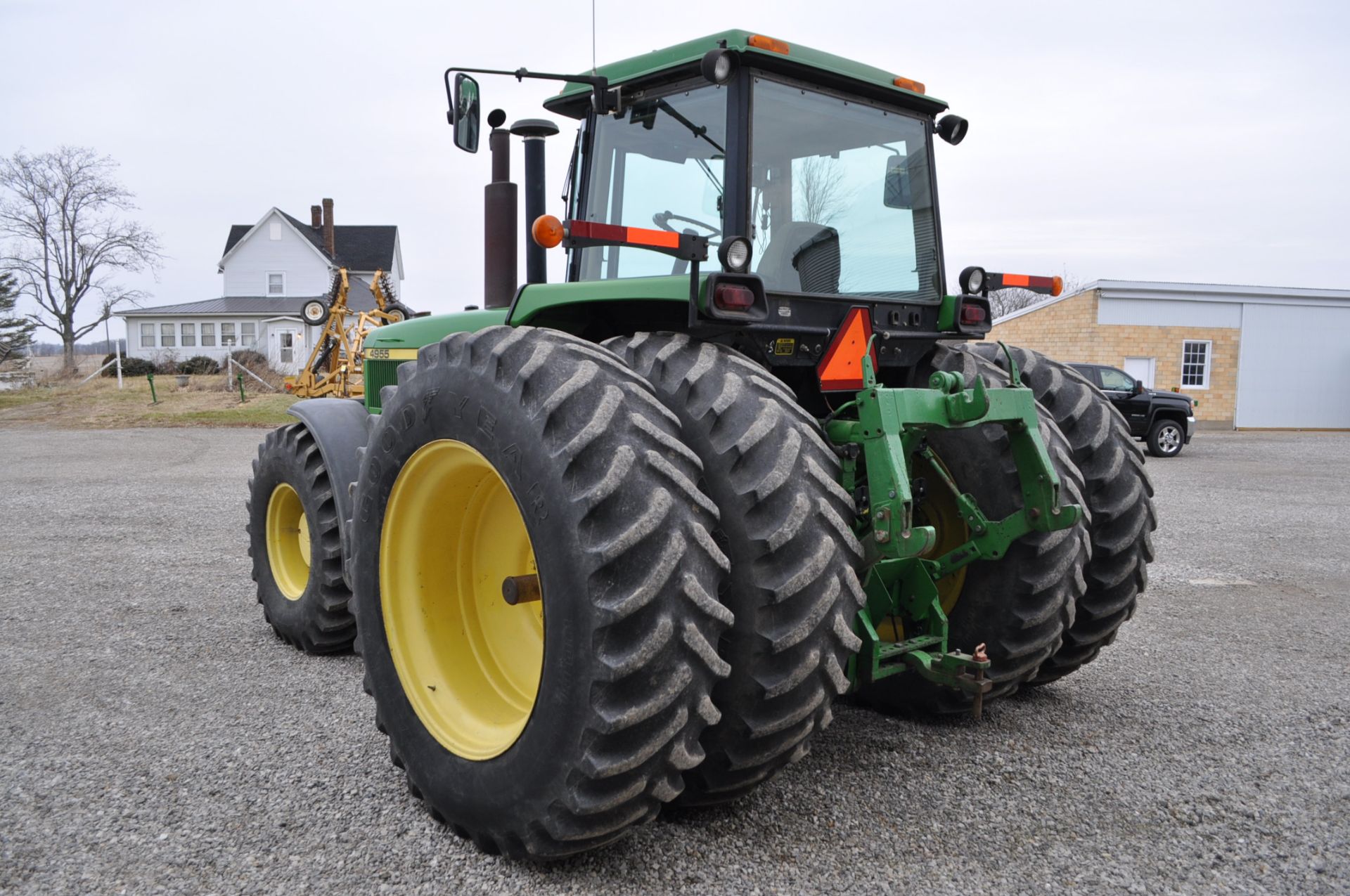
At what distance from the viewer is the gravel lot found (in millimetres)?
2678

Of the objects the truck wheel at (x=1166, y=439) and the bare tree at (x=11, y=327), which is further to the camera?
the bare tree at (x=11, y=327)

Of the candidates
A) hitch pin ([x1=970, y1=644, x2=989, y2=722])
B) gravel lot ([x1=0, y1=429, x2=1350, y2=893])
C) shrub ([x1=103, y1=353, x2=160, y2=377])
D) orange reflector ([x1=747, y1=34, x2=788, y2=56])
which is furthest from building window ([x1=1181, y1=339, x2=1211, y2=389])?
shrub ([x1=103, y1=353, x2=160, y2=377])

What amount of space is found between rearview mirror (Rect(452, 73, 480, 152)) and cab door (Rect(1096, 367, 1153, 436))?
→ 54.0ft

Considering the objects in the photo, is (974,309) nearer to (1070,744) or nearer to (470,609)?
(1070,744)

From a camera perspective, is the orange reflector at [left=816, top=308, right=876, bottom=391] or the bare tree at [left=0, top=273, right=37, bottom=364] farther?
the bare tree at [left=0, top=273, right=37, bottom=364]

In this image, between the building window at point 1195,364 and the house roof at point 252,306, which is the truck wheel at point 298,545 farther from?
the house roof at point 252,306

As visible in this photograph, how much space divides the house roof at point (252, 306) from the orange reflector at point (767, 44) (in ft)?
123

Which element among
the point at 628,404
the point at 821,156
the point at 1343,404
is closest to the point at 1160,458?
the point at 1343,404

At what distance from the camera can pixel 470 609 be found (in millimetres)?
3309

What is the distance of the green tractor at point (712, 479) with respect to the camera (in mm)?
2439

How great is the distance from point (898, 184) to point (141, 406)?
82.4ft

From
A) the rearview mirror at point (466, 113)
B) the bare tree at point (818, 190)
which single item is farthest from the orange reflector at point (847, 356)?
the rearview mirror at point (466, 113)

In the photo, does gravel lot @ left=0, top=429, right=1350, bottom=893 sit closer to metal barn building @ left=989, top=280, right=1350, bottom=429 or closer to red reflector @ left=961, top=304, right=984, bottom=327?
red reflector @ left=961, top=304, right=984, bottom=327

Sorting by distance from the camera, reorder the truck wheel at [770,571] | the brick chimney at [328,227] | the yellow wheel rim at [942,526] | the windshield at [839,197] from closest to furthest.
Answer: the truck wheel at [770,571]
the windshield at [839,197]
the yellow wheel rim at [942,526]
the brick chimney at [328,227]
